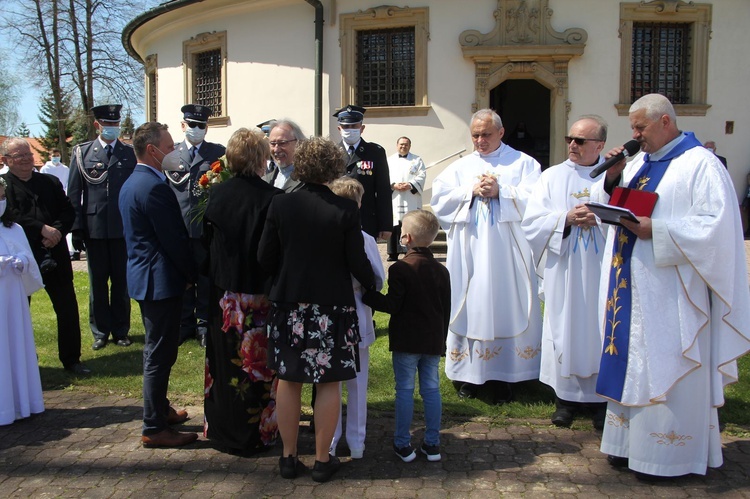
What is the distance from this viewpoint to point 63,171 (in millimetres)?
15719

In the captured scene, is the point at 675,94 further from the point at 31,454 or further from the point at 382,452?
the point at 31,454

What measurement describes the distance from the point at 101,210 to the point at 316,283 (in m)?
3.83

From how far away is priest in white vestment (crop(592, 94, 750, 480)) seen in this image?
12.4 ft

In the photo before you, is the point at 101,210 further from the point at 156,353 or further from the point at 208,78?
the point at 208,78

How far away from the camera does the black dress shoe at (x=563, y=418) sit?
475cm

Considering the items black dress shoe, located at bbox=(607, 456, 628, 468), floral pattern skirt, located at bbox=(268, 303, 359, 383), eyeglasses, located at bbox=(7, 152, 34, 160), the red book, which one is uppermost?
eyeglasses, located at bbox=(7, 152, 34, 160)

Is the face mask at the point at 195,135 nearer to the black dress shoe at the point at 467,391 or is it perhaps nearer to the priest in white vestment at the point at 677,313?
the black dress shoe at the point at 467,391

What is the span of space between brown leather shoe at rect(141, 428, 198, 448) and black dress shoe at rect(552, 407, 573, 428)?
2.46m

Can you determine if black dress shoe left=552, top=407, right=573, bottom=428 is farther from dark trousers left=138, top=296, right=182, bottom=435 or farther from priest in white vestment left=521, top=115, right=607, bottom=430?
dark trousers left=138, top=296, right=182, bottom=435

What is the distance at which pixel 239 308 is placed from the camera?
418 cm

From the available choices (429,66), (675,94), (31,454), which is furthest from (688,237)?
(675,94)

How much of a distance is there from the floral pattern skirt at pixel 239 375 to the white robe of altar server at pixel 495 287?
64.7 inches

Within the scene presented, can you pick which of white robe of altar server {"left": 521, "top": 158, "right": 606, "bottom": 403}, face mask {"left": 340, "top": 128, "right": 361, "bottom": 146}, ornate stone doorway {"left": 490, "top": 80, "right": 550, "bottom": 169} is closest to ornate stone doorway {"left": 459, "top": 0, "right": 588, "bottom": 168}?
ornate stone doorway {"left": 490, "top": 80, "right": 550, "bottom": 169}

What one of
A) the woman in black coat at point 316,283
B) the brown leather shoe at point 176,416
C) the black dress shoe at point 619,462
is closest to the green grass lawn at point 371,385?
the brown leather shoe at point 176,416
